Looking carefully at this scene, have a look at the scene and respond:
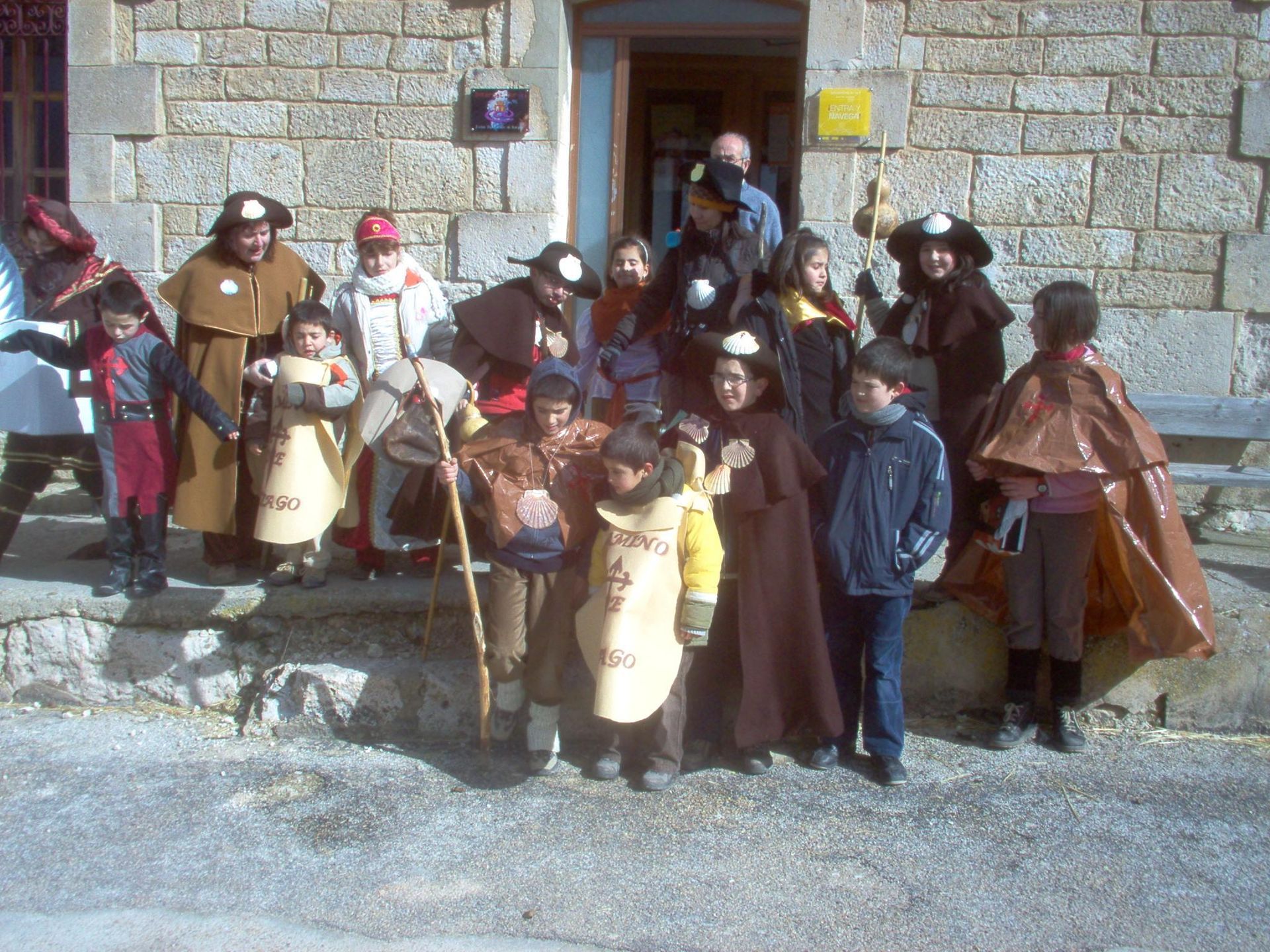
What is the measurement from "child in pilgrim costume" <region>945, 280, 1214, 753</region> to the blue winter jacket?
0.36 m

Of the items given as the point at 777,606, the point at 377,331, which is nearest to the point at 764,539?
the point at 777,606

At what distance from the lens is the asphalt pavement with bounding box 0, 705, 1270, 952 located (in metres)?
2.91

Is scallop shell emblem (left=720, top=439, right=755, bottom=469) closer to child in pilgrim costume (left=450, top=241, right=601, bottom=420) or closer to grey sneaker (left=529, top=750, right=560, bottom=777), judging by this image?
child in pilgrim costume (left=450, top=241, right=601, bottom=420)

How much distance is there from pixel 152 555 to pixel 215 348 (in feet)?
2.79

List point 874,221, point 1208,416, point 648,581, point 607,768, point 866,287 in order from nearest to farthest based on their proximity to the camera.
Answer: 1. point 648,581
2. point 607,768
3. point 866,287
4. point 874,221
5. point 1208,416

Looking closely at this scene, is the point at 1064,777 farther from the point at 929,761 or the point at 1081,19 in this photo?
the point at 1081,19

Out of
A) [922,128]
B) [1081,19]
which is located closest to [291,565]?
[922,128]

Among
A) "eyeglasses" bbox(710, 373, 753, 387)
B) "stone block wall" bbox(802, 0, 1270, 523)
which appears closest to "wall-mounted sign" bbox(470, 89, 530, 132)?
"stone block wall" bbox(802, 0, 1270, 523)

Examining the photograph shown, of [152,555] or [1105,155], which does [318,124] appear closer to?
[152,555]

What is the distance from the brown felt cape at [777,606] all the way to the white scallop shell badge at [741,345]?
23cm

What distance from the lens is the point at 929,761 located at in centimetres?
391

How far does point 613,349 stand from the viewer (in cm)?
Answer: 451

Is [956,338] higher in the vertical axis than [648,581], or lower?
higher

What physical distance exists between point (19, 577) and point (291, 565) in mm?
1163
